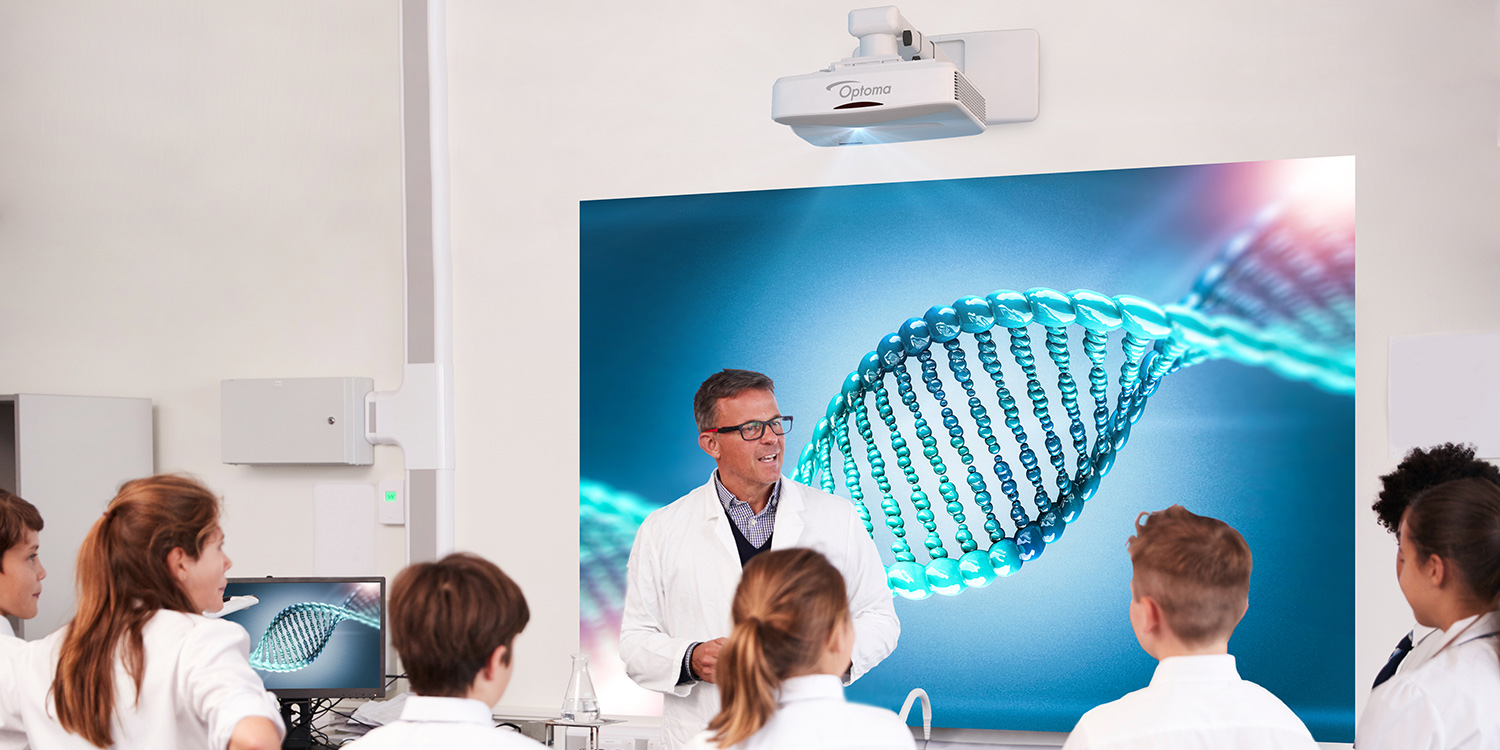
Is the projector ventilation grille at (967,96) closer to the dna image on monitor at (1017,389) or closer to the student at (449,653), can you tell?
the dna image on monitor at (1017,389)

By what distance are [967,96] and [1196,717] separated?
1456 mm

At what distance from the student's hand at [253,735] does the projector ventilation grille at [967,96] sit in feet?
5.54

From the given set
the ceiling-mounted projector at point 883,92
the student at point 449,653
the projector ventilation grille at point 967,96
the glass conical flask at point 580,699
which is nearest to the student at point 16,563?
the student at point 449,653

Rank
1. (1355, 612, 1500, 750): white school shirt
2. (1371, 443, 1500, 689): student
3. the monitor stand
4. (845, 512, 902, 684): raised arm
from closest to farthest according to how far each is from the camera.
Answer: (1355, 612, 1500, 750): white school shirt < (1371, 443, 1500, 689): student < (845, 512, 902, 684): raised arm < the monitor stand

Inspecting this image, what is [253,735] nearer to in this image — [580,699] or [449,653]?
[449,653]

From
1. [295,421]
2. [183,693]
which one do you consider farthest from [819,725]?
[295,421]

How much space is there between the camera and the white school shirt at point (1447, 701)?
150cm

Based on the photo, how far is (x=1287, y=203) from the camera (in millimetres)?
2678

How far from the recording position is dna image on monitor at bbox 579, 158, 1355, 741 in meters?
2.67

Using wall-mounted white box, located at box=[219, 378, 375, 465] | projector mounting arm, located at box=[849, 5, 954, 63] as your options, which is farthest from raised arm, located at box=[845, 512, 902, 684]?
wall-mounted white box, located at box=[219, 378, 375, 465]

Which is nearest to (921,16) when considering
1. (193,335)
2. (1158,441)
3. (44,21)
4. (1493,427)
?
(1158,441)

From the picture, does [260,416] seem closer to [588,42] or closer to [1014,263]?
[588,42]

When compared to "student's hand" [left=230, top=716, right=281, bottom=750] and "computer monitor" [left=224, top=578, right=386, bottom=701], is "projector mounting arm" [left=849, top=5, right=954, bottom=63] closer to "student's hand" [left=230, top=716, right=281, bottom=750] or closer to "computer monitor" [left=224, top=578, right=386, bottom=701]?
"student's hand" [left=230, top=716, right=281, bottom=750]

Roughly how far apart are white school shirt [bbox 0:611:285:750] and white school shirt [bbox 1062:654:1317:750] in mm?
1106
